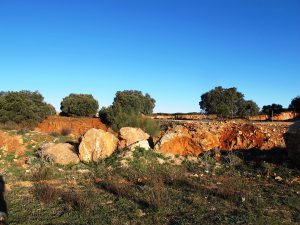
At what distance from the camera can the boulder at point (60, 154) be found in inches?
609

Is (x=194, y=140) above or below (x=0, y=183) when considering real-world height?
above

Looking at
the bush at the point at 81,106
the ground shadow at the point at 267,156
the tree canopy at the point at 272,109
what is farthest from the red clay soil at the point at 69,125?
the tree canopy at the point at 272,109

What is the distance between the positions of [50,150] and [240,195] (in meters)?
9.13

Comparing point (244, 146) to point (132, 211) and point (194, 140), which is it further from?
point (132, 211)

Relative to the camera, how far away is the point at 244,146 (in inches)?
668

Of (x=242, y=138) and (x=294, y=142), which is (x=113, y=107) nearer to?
(x=242, y=138)

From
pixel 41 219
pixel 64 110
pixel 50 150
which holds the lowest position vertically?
pixel 41 219

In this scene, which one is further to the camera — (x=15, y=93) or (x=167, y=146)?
(x=15, y=93)

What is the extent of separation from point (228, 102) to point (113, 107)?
116 ft

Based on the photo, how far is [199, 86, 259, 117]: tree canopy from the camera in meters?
59.8

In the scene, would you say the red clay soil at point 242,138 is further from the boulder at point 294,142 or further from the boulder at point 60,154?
the boulder at point 60,154

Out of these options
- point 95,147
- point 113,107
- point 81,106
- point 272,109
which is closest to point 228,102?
point 272,109

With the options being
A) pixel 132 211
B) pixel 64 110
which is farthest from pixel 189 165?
pixel 64 110

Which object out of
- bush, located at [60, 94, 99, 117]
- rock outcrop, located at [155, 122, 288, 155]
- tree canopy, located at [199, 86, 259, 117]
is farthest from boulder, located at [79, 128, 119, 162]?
tree canopy, located at [199, 86, 259, 117]
